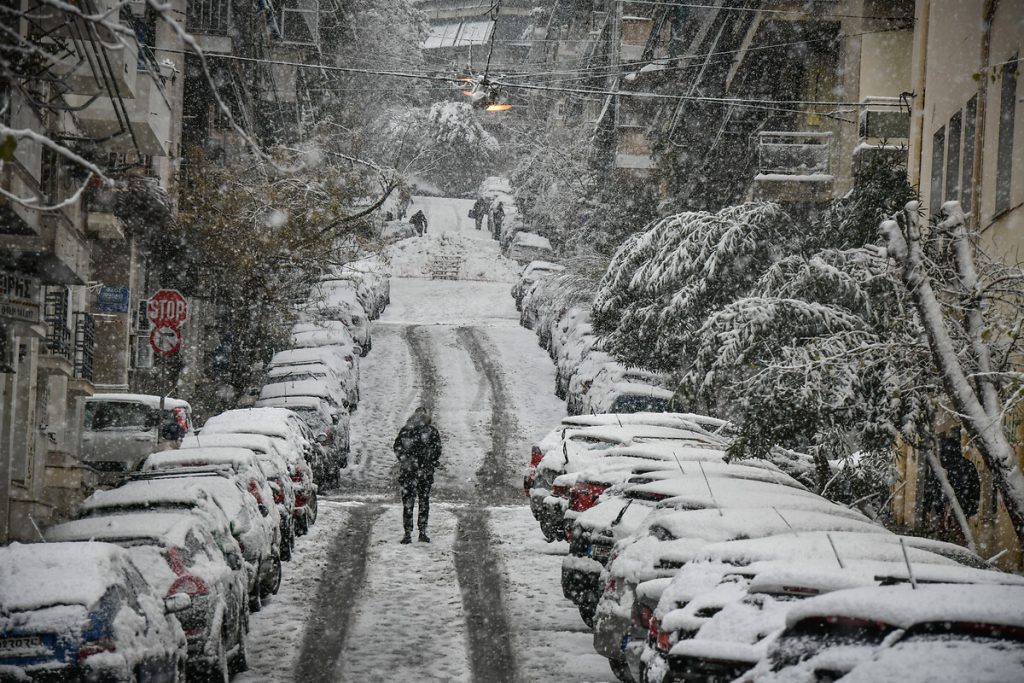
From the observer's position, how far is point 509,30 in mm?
76750

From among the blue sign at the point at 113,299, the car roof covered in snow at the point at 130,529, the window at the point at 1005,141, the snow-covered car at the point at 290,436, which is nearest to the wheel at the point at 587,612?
the car roof covered in snow at the point at 130,529

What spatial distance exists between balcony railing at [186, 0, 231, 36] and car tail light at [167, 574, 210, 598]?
77.9ft

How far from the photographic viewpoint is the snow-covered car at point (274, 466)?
14.9 metres

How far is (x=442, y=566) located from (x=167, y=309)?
639 cm

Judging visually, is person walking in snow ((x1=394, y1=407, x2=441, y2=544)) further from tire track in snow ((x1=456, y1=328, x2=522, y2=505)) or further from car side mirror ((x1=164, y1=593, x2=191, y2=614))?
car side mirror ((x1=164, y1=593, x2=191, y2=614))

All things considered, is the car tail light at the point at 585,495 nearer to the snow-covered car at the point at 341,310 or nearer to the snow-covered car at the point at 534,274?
the snow-covered car at the point at 341,310

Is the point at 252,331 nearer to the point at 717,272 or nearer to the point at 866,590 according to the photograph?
the point at 717,272

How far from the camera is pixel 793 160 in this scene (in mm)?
24688

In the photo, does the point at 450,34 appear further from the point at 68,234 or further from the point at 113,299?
the point at 68,234

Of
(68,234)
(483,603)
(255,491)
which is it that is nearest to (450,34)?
(68,234)

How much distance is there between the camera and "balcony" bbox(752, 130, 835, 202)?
80.3 ft

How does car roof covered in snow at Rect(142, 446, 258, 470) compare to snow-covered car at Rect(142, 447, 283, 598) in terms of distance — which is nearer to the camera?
snow-covered car at Rect(142, 447, 283, 598)

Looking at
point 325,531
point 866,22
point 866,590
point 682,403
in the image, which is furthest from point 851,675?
point 866,22

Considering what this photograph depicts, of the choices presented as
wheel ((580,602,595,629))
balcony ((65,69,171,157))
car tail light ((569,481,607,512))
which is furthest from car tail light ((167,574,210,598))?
balcony ((65,69,171,157))
